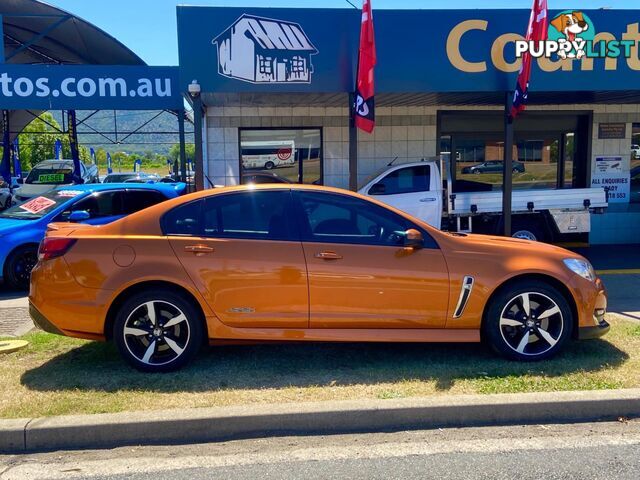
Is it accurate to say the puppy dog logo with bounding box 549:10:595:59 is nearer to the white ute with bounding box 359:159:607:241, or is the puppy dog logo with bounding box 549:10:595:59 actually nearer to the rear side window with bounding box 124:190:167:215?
the white ute with bounding box 359:159:607:241

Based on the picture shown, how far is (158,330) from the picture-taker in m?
4.77

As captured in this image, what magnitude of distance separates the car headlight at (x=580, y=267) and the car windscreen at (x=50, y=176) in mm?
18528

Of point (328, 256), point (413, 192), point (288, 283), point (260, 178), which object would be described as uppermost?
point (260, 178)

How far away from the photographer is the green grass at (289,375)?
4.32m

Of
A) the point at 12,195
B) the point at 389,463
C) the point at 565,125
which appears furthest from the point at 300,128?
the point at 12,195

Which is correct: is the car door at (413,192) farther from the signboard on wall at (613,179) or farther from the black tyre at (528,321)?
the black tyre at (528,321)

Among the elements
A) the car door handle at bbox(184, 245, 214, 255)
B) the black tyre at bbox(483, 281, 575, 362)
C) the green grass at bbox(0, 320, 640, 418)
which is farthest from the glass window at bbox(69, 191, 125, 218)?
the black tyre at bbox(483, 281, 575, 362)

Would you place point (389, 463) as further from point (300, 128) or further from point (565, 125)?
point (565, 125)

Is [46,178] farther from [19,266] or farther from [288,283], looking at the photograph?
[288,283]

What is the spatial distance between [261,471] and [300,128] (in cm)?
950

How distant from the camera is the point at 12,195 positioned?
20.6 meters

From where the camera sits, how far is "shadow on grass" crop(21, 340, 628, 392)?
4625 mm

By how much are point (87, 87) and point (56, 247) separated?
7.58 m

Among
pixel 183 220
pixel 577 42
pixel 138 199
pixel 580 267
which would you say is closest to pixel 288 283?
pixel 183 220
